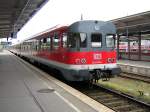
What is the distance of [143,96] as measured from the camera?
11633mm

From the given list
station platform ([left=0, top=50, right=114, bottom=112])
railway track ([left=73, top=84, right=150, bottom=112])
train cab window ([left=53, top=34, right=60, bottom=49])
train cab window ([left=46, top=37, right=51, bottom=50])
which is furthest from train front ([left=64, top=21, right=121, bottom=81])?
train cab window ([left=46, top=37, right=51, bottom=50])

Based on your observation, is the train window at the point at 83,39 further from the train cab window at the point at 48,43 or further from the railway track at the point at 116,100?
the train cab window at the point at 48,43

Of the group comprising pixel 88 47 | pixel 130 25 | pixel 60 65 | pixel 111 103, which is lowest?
pixel 111 103

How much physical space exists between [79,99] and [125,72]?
41.7 ft

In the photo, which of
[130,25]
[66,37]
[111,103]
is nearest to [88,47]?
[66,37]

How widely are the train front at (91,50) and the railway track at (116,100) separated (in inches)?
28.4

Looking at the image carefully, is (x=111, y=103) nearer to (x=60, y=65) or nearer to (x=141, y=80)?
(x=60, y=65)

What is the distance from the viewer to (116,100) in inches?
425

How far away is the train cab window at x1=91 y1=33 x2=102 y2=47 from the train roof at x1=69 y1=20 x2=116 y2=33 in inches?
8.4

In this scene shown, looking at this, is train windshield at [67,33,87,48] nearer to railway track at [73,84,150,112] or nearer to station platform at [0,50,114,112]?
station platform at [0,50,114,112]

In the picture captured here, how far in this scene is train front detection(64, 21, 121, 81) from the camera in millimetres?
12094

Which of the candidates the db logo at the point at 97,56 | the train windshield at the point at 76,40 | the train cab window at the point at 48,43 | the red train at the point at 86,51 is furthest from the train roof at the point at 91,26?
the train cab window at the point at 48,43

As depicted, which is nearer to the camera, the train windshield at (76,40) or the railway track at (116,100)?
the railway track at (116,100)

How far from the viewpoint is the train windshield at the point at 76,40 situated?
479 inches
